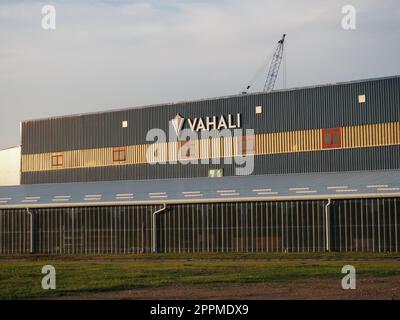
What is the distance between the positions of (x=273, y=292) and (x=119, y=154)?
5446 centimetres

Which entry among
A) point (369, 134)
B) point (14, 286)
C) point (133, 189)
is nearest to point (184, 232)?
point (133, 189)

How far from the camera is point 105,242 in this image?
2611 inches

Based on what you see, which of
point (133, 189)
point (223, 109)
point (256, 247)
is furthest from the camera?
point (223, 109)

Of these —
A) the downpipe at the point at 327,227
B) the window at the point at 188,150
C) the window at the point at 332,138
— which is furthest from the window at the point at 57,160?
the downpipe at the point at 327,227

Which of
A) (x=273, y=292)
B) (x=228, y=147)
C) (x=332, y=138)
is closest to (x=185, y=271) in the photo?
(x=273, y=292)

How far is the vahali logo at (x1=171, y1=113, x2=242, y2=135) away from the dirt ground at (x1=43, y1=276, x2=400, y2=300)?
43.0m

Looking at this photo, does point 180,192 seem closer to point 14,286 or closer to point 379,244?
point 379,244

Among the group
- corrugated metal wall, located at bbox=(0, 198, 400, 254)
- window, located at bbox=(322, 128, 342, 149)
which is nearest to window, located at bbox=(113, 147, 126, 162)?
corrugated metal wall, located at bbox=(0, 198, 400, 254)

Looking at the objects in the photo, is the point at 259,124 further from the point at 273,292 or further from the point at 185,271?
the point at 273,292

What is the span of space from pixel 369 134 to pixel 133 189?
20.3 meters

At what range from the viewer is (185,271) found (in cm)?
4409

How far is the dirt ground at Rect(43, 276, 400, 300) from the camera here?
3088cm

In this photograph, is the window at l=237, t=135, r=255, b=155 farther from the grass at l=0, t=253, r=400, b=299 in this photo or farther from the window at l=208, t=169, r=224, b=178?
the grass at l=0, t=253, r=400, b=299

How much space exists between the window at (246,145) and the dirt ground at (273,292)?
4145 centimetres
